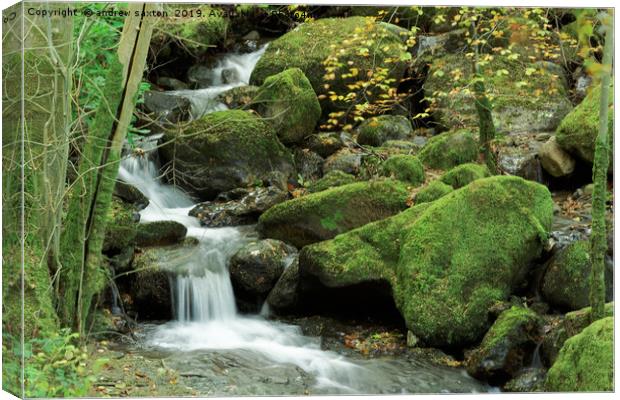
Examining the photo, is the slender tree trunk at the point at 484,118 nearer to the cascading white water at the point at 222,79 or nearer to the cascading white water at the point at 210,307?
the cascading white water at the point at 210,307

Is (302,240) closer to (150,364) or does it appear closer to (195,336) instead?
(195,336)

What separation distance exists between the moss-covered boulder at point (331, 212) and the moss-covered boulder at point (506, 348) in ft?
6.21

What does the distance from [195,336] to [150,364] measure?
1.05m

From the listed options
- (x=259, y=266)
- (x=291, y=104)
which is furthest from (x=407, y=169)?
(x=259, y=266)

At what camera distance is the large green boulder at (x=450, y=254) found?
259 inches

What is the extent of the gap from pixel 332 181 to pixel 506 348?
2.92m

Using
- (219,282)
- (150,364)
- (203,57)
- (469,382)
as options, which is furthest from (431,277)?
(203,57)

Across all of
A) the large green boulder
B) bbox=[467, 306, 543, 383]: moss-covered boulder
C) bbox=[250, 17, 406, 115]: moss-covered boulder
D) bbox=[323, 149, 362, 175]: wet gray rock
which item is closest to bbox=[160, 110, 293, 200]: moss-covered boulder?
bbox=[323, 149, 362, 175]: wet gray rock

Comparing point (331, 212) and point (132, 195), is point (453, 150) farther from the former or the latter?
point (132, 195)

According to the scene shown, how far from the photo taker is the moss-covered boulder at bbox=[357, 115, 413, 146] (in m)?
7.48

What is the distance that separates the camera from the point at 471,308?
656 cm

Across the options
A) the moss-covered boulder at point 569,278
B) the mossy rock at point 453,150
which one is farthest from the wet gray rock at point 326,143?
the moss-covered boulder at point 569,278

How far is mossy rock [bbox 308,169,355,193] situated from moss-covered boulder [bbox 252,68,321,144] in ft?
2.10

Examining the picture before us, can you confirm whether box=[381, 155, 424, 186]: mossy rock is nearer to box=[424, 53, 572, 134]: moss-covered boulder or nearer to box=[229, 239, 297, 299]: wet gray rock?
box=[424, 53, 572, 134]: moss-covered boulder
